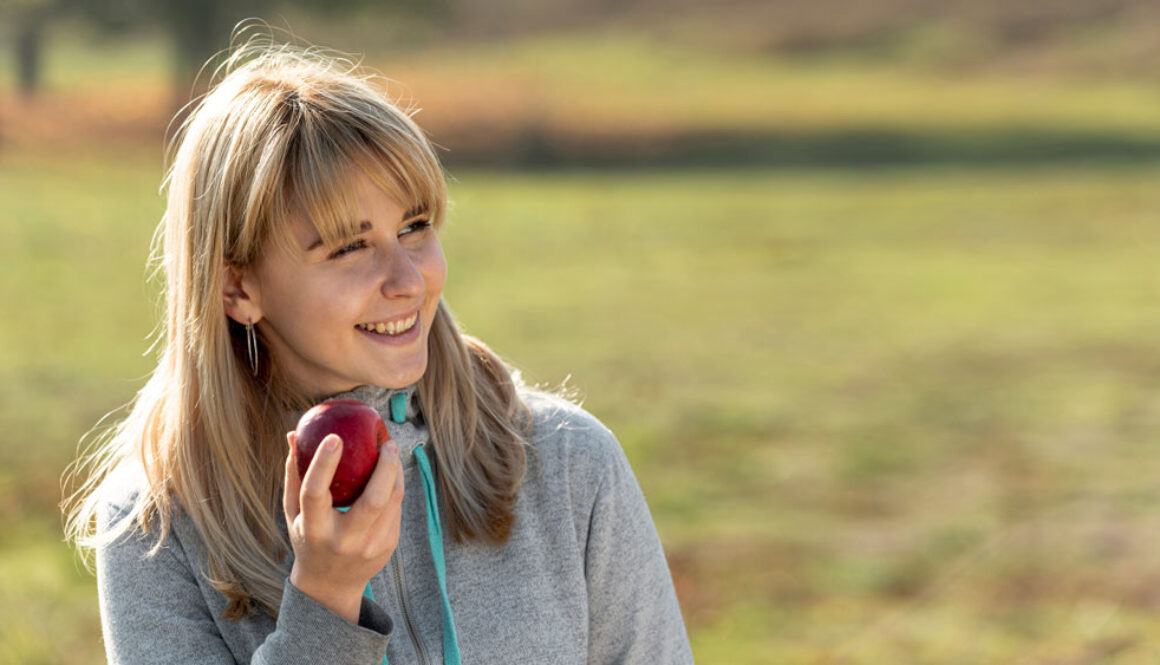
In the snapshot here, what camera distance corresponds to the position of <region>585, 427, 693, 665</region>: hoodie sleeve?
185 centimetres

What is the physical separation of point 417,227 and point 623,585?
0.54 metres

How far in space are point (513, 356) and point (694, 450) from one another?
2.20 meters

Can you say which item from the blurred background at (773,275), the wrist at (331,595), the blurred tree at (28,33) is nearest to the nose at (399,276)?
the wrist at (331,595)

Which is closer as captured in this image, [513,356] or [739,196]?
[513,356]

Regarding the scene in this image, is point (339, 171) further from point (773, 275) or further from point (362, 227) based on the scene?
point (773, 275)

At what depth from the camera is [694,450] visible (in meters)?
7.23

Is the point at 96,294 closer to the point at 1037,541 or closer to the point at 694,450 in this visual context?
the point at 694,450

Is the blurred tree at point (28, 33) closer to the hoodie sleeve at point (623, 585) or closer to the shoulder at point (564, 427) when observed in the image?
the shoulder at point (564, 427)

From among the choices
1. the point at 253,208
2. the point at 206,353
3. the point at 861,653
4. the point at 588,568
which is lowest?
the point at 861,653

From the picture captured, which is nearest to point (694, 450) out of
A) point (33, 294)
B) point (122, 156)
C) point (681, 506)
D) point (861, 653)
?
point (681, 506)

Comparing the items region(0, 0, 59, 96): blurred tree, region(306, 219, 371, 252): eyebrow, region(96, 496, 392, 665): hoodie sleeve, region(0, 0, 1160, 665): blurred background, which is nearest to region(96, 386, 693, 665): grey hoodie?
region(96, 496, 392, 665): hoodie sleeve

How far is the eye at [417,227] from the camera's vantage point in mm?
1788

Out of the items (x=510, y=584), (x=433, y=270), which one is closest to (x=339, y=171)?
(x=433, y=270)

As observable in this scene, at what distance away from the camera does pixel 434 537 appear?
1801 mm
